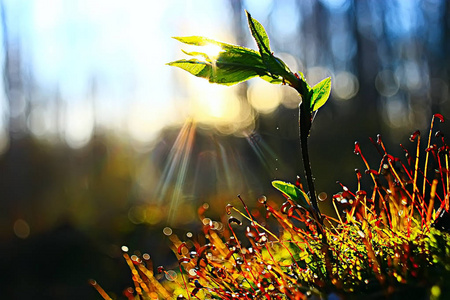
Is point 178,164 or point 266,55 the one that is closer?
point 266,55

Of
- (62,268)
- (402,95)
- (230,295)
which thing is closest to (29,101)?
(62,268)

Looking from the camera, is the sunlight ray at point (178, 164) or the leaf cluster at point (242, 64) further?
the sunlight ray at point (178, 164)

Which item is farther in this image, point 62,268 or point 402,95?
point 402,95

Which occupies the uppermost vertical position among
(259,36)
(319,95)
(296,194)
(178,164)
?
(259,36)

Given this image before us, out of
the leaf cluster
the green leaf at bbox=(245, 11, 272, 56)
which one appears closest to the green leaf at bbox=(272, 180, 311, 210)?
the leaf cluster

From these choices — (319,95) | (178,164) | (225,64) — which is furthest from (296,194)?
(178,164)

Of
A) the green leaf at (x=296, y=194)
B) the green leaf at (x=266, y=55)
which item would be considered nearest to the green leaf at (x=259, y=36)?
the green leaf at (x=266, y=55)

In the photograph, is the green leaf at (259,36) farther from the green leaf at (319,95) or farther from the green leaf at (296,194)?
the green leaf at (296,194)

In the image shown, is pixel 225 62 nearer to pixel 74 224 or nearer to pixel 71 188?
pixel 74 224

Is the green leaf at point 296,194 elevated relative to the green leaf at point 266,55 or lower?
lower

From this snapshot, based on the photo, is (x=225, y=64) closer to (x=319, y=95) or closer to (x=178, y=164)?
(x=319, y=95)

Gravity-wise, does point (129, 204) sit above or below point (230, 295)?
below
